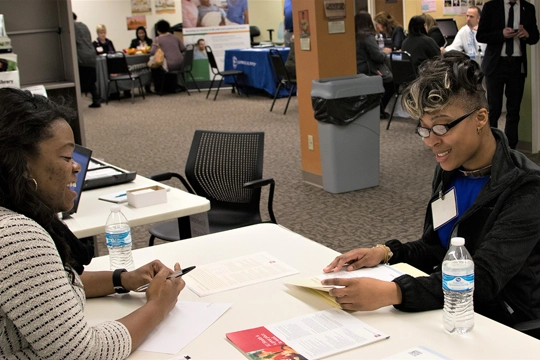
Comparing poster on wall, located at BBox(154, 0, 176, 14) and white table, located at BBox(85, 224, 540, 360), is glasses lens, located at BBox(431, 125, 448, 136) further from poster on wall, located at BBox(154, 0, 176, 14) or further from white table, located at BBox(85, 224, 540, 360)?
poster on wall, located at BBox(154, 0, 176, 14)

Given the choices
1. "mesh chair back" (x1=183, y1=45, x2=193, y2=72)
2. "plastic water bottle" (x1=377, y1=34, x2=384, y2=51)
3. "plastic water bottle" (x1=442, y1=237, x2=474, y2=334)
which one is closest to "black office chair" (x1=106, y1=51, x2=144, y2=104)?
"mesh chair back" (x1=183, y1=45, x2=193, y2=72)

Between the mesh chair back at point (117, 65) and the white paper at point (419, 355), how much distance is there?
11.0 m

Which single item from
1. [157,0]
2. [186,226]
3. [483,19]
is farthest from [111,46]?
[186,226]

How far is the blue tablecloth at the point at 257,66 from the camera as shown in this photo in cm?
1104

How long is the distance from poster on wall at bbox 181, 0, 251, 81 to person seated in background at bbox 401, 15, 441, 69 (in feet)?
19.3

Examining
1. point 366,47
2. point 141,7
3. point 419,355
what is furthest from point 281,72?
point 419,355

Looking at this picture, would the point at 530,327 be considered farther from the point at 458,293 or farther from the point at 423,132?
the point at 423,132

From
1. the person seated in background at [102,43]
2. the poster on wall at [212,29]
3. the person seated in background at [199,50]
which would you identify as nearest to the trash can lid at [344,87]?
the poster on wall at [212,29]

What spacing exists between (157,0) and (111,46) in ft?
5.76

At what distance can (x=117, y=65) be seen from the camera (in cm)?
1182

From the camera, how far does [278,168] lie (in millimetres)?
6516

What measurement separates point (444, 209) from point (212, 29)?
1181 centimetres

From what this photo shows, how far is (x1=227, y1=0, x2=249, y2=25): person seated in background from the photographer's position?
44.2ft

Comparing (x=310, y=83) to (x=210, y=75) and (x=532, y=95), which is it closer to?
(x=532, y=95)
